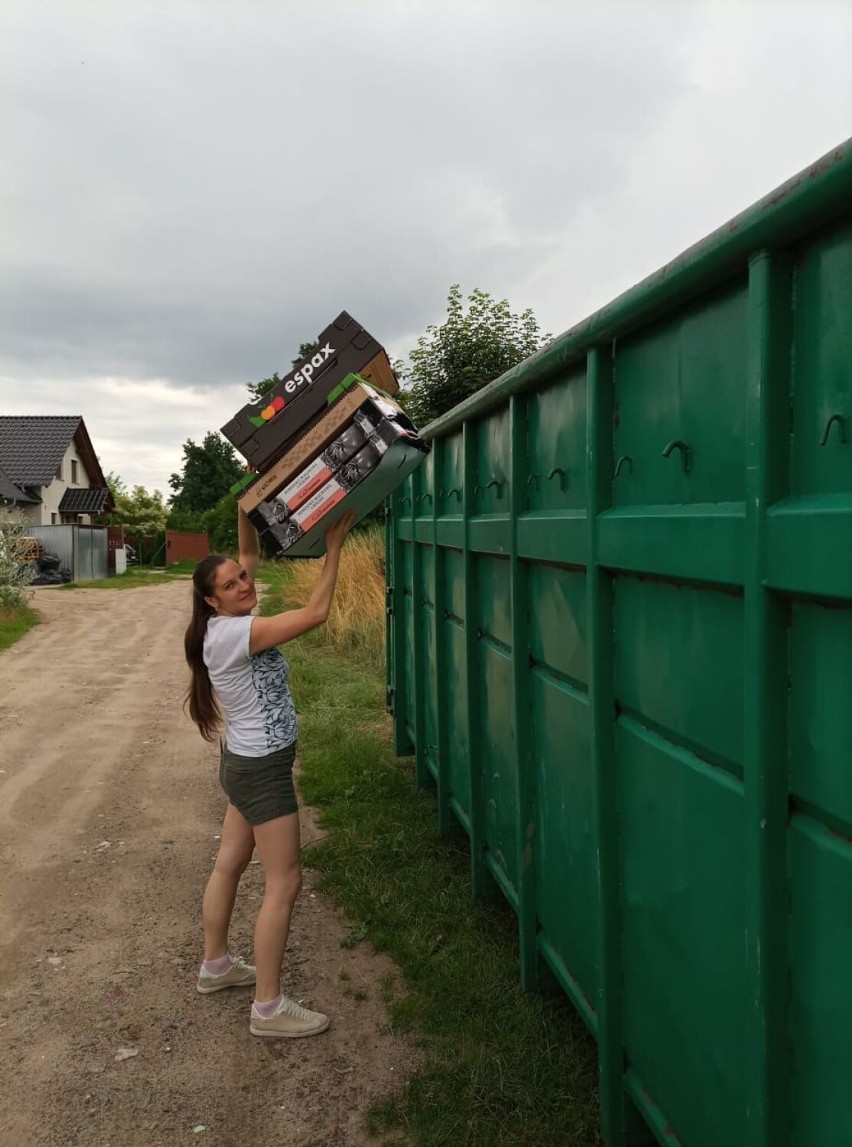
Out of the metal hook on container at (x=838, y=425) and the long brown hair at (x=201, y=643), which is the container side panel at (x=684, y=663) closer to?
the metal hook on container at (x=838, y=425)

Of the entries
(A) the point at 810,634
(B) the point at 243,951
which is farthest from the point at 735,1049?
(B) the point at 243,951

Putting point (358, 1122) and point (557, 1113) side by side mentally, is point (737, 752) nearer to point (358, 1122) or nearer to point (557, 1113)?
point (557, 1113)

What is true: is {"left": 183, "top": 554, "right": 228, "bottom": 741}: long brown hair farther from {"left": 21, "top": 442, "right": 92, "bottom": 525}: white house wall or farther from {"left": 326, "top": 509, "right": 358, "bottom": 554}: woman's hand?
{"left": 21, "top": 442, "right": 92, "bottom": 525}: white house wall

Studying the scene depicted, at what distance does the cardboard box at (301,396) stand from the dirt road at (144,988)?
6.73ft

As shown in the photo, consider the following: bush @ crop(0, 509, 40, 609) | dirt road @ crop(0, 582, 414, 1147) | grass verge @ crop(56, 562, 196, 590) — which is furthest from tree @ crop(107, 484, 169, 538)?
dirt road @ crop(0, 582, 414, 1147)

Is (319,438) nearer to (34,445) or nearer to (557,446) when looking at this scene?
(557,446)

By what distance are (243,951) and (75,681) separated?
7.17 metres

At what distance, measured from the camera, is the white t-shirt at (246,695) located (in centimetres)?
317

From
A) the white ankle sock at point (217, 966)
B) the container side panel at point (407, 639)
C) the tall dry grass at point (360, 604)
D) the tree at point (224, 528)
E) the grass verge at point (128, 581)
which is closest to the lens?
the white ankle sock at point (217, 966)

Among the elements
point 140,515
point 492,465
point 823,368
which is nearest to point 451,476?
point 492,465

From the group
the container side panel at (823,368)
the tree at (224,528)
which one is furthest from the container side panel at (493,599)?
the tree at (224,528)

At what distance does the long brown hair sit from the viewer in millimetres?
3193

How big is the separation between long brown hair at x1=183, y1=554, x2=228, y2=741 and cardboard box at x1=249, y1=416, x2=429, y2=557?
30 cm

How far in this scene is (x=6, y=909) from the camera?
13.9 ft
